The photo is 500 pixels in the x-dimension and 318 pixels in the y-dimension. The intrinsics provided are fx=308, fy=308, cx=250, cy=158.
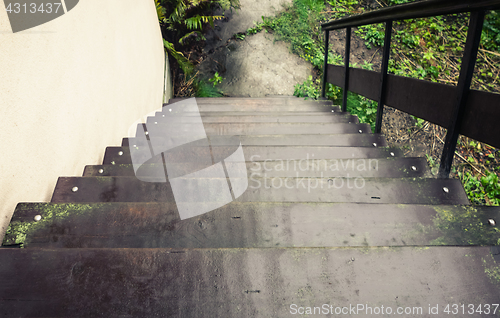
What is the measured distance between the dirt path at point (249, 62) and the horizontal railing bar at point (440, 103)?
11.4ft

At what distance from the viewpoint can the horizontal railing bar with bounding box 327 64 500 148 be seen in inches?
50.6

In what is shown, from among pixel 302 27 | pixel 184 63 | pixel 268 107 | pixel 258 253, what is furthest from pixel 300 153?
pixel 302 27

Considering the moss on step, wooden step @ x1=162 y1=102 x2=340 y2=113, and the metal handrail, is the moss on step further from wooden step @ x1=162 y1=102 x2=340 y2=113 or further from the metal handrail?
wooden step @ x1=162 y1=102 x2=340 y2=113

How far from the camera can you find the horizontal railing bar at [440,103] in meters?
1.29

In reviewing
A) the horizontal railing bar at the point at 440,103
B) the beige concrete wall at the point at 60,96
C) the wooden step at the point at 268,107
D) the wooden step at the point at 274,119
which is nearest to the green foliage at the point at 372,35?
the wooden step at the point at 268,107

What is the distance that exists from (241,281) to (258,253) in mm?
85

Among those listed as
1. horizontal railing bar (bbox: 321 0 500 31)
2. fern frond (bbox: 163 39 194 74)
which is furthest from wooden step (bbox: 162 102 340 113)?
fern frond (bbox: 163 39 194 74)

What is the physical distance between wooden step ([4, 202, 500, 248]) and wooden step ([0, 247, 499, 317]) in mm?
143

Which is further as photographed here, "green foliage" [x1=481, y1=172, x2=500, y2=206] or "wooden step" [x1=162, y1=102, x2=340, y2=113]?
"green foliage" [x1=481, y1=172, x2=500, y2=206]

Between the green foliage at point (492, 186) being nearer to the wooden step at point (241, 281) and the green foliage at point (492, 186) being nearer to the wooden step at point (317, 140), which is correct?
the wooden step at point (317, 140)

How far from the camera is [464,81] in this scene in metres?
1.40

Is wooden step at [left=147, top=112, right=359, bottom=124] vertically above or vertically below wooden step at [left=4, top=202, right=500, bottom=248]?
below

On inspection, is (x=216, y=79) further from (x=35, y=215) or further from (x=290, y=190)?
(x=35, y=215)

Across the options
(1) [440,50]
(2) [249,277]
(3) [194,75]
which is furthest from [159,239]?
(1) [440,50]
